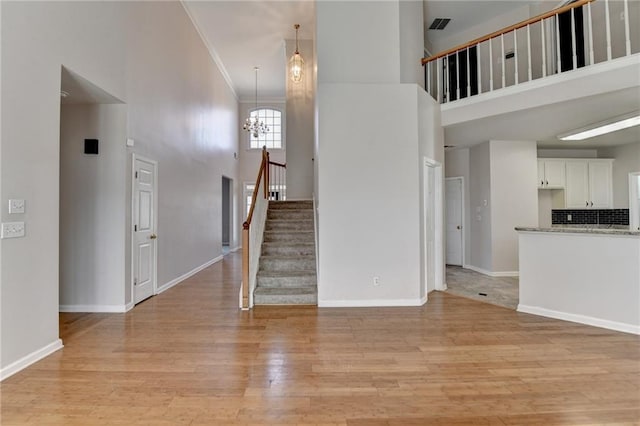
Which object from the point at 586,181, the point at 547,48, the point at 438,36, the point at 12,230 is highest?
the point at 438,36

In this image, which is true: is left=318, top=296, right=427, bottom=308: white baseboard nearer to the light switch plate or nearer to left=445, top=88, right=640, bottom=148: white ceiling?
left=445, top=88, right=640, bottom=148: white ceiling

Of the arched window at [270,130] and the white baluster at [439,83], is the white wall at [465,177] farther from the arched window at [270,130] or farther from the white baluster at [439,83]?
the arched window at [270,130]

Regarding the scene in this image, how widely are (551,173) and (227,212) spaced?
355 inches

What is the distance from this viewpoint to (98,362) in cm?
268

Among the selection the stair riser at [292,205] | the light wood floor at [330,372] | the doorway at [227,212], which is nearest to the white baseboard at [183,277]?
the light wood floor at [330,372]

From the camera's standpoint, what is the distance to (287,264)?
4973 millimetres

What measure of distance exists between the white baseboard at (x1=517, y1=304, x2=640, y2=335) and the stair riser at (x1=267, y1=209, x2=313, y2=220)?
3.77 m

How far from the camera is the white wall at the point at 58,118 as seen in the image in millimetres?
2533

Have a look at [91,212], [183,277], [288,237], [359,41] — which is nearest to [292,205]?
[288,237]

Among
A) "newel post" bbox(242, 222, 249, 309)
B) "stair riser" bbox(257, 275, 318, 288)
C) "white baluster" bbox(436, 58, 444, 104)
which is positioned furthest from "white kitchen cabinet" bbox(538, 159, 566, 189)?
"newel post" bbox(242, 222, 249, 309)

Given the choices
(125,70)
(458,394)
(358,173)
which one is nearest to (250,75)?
(125,70)

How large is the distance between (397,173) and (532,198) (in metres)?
3.68

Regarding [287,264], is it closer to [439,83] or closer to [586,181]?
[439,83]

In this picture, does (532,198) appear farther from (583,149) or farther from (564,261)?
(564,261)
